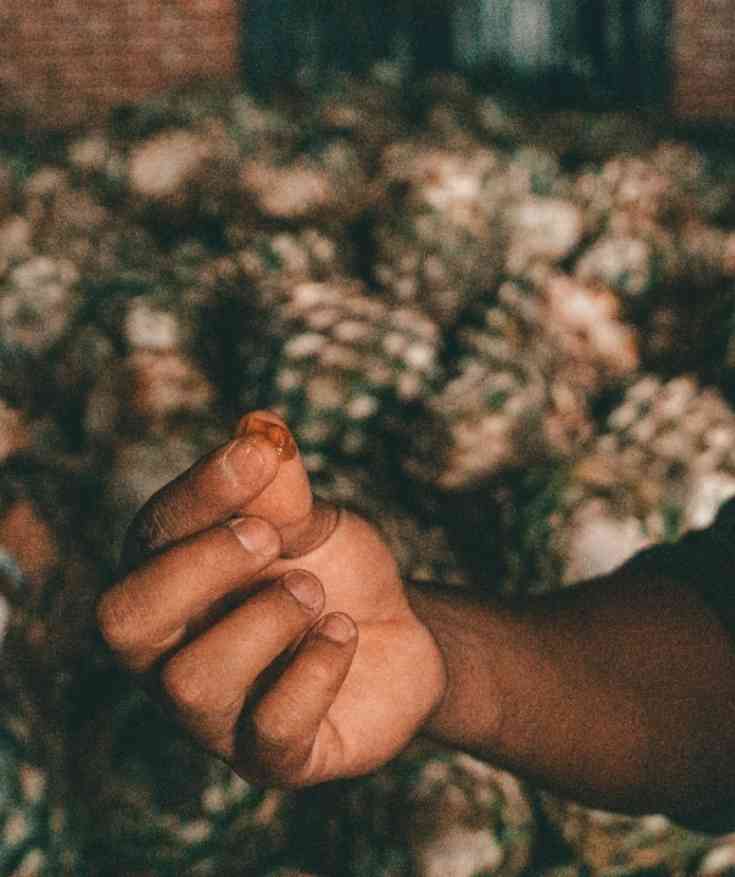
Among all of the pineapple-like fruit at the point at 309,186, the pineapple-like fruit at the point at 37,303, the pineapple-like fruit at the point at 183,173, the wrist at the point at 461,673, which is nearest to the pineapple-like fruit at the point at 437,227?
the pineapple-like fruit at the point at 309,186

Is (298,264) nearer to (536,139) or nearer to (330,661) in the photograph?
(536,139)

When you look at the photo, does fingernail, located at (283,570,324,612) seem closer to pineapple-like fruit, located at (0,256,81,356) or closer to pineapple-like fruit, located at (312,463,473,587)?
pineapple-like fruit, located at (312,463,473,587)

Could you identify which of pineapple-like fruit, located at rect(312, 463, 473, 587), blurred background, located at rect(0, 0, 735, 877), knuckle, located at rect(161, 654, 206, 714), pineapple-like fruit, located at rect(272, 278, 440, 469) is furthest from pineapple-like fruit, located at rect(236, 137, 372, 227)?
knuckle, located at rect(161, 654, 206, 714)

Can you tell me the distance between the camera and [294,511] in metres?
0.93

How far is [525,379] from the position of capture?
8.92 ft

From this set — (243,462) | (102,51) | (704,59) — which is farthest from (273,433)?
(704,59)

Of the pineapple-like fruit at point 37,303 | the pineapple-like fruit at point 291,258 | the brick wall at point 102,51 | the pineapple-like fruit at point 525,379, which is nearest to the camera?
the pineapple-like fruit at point 525,379

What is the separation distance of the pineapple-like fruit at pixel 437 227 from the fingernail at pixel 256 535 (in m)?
2.28

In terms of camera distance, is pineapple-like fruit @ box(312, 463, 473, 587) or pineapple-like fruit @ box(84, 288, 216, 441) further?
pineapple-like fruit @ box(84, 288, 216, 441)

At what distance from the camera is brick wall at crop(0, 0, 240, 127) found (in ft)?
16.4

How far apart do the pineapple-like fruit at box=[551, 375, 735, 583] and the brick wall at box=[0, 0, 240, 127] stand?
3.55 metres

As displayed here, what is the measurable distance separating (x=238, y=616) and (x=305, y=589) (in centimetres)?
7

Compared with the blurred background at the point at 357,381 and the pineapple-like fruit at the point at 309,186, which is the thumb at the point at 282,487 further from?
the pineapple-like fruit at the point at 309,186

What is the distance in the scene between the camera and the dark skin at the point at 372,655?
0.86 meters
